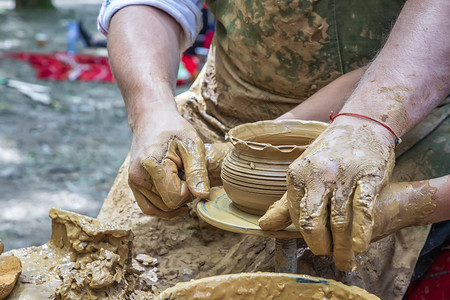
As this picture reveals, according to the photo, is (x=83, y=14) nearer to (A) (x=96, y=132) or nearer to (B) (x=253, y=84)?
(A) (x=96, y=132)

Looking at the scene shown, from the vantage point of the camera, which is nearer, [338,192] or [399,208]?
[338,192]

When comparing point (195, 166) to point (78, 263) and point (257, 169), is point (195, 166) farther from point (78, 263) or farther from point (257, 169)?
point (78, 263)

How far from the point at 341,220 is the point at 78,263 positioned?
2.57ft

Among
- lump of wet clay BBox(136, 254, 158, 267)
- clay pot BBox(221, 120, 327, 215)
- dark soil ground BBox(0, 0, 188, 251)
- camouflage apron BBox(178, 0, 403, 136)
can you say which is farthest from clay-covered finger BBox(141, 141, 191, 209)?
dark soil ground BBox(0, 0, 188, 251)

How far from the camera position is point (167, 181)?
5.71ft

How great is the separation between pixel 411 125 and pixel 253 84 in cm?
88

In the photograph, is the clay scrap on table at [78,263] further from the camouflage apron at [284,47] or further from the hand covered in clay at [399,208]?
the camouflage apron at [284,47]

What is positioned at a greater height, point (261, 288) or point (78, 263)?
point (261, 288)

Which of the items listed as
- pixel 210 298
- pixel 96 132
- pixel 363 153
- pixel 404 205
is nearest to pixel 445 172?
pixel 404 205

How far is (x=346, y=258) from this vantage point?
Result: 1.37 meters

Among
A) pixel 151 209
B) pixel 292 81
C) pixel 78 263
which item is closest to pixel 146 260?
pixel 151 209

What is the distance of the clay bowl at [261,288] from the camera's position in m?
1.25

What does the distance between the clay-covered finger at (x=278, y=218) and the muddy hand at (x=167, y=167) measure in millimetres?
319

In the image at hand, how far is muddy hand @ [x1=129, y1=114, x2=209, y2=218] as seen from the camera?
1742 millimetres
